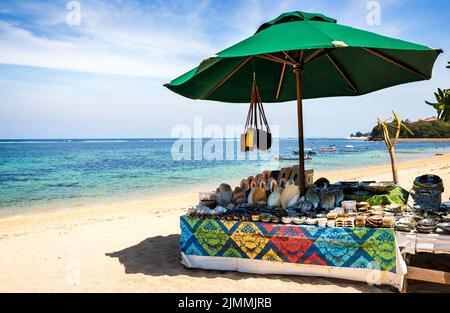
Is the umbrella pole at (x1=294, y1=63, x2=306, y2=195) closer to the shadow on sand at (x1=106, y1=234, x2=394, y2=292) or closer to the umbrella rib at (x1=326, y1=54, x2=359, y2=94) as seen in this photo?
the umbrella rib at (x1=326, y1=54, x2=359, y2=94)

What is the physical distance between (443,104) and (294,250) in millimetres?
2134

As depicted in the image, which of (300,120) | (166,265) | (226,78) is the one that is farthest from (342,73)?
(166,265)

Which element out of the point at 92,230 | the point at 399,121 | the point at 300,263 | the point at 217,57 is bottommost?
the point at 92,230

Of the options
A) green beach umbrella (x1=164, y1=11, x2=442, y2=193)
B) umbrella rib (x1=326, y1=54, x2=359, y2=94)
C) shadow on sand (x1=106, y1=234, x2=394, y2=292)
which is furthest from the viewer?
umbrella rib (x1=326, y1=54, x2=359, y2=94)

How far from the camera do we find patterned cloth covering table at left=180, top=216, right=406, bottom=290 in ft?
9.91

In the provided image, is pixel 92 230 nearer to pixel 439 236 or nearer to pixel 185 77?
pixel 185 77

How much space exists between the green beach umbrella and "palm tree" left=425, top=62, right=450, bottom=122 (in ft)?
1.37

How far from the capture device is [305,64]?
13.7 feet

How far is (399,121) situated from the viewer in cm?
620

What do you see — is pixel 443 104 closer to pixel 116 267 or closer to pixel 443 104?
A: pixel 443 104

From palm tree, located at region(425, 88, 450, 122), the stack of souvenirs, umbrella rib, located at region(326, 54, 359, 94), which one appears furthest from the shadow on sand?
umbrella rib, located at region(326, 54, 359, 94)

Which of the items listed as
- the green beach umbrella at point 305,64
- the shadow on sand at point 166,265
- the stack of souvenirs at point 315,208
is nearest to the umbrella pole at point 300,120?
the green beach umbrella at point 305,64
